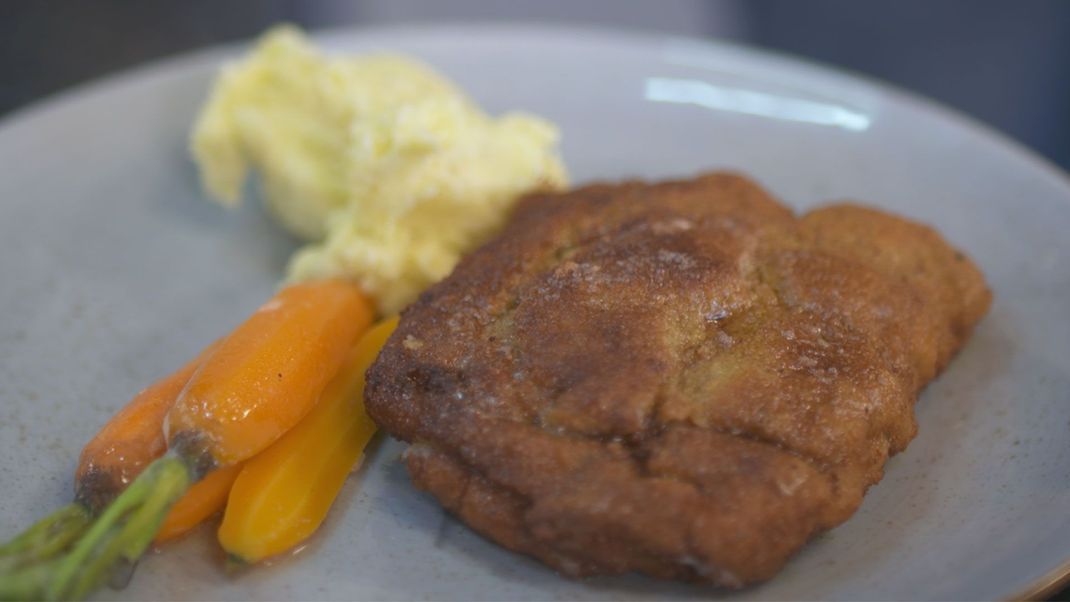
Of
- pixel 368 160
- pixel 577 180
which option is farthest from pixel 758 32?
pixel 368 160

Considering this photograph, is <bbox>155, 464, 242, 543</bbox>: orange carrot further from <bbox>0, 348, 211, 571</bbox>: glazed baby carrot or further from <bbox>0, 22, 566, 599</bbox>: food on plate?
<bbox>0, 348, 211, 571</bbox>: glazed baby carrot

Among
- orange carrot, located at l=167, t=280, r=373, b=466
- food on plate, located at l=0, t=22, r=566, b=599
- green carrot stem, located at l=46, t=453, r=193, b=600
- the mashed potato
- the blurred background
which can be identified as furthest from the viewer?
the blurred background

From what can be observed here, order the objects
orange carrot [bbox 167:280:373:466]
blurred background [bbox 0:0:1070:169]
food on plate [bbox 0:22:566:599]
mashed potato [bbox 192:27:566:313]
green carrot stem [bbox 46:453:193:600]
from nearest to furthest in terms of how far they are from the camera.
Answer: green carrot stem [bbox 46:453:193:600], food on plate [bbox 0:22:566:599], orange carrot [bbox 167:280:373:466], mashed potato [bbox 192:27:566:313], blurred background [bbox 0:0:1070:169]

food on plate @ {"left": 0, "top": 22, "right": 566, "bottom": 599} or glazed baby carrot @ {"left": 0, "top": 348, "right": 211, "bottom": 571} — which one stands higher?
food on plate @ {"left": 0, "top": 22, "right": 566, "bottom": 599}

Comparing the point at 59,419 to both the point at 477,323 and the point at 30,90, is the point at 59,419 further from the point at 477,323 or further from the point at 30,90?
the point at 30,90

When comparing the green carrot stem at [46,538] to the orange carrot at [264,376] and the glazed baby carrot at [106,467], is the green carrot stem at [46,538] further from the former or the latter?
the orange carrot at [264,376]

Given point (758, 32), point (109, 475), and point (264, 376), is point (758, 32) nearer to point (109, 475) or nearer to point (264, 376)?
point (264, 376)

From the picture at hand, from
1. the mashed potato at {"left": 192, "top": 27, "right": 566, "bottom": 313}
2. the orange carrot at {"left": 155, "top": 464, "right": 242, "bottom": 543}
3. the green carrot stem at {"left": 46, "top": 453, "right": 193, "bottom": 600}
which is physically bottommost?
the orange carrot at {"left": 155, "top": 464, "right": 242, "bottom": 543}

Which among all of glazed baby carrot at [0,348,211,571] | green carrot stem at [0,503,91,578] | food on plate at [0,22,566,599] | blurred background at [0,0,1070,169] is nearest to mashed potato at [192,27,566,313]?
food on plate at [0,22,566,599]
